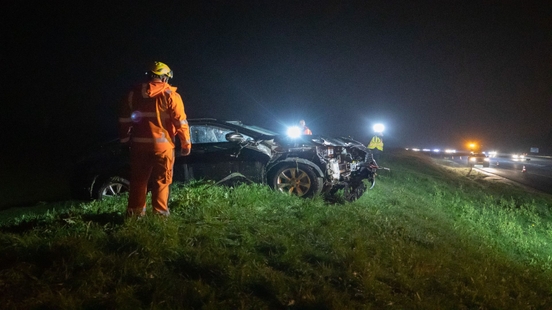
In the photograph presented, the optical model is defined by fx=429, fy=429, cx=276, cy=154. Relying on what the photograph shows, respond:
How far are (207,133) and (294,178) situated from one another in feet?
5.29

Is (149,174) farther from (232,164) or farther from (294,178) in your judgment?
(294,178)

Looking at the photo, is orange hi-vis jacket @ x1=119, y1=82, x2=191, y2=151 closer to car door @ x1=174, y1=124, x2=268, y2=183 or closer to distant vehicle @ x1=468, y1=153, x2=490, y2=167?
car door @ x1=174, y1=124, x2=268, y2=183

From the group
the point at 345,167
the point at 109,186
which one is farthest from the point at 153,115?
the point at 345,167

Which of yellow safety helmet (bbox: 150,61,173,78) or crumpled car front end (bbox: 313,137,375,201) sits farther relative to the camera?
crumpled car front end (bbox: 313,137,375,201)

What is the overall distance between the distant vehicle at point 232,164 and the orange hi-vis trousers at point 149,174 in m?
2.13

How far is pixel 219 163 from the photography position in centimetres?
679

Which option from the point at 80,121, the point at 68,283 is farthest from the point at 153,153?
the point at 80,121

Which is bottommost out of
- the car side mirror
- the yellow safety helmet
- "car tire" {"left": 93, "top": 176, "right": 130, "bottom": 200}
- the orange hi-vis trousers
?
"car tire" {"left": 93, "top": 176, "right": 130, "bottom": 200}

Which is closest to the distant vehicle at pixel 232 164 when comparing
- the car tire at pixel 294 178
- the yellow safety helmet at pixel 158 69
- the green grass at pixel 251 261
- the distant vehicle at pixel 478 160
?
the car tire at pixel 294 178

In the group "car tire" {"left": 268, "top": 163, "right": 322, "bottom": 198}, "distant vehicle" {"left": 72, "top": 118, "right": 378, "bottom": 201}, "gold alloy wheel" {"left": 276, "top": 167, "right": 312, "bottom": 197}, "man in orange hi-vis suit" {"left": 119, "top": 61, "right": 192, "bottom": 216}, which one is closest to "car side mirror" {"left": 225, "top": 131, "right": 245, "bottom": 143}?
"distant vehicle" {"left": 72, "top": 118, "right": 378, "bottom": 201}

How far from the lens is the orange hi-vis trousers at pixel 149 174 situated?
4.45 metres

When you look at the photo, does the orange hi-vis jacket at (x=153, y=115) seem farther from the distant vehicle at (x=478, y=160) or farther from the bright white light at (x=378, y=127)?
the distant vehicle at (x=478, y=160)

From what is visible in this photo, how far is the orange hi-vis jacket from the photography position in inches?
174

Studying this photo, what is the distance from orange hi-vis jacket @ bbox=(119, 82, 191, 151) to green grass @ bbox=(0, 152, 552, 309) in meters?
0.81
